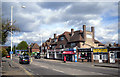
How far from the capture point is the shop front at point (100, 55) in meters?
38.6

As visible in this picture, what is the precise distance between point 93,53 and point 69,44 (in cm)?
1630

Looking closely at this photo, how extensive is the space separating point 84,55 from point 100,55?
188 inches

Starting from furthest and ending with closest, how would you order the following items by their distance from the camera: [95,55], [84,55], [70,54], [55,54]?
[55,54] → [70,54] → [84,55] → [95,55]

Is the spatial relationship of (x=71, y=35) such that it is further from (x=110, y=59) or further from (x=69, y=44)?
(x=110, y=59)

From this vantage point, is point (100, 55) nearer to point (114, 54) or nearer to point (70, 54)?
point (114, 54)

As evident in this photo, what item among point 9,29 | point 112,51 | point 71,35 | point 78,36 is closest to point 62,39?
point 71,35

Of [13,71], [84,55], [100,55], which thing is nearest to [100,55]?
[100,55]

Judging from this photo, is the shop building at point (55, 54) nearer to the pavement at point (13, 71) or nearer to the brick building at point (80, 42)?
the brick building at point (80, 42)

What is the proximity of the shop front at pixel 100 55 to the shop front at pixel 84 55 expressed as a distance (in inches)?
64.1

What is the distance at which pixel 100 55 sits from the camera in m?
39.6

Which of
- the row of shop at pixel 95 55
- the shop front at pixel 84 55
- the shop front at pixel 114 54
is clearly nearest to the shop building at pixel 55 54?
the row of shop at pixel 95 55

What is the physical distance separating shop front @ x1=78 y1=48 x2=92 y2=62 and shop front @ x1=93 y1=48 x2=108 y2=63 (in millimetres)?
1627

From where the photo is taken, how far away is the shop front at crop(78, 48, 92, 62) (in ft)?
136

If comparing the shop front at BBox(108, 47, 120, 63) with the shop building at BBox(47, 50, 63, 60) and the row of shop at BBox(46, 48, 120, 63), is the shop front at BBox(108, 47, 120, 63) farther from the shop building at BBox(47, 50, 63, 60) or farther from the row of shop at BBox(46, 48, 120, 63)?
the shop building at BBox(47, 50, 63, 60)
